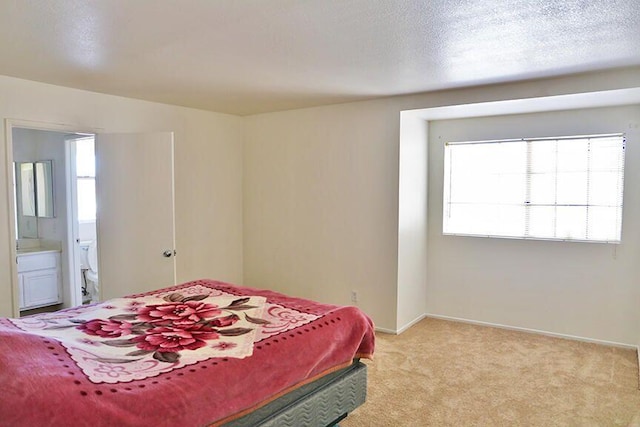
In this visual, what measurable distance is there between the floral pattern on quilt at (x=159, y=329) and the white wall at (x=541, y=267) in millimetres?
2738

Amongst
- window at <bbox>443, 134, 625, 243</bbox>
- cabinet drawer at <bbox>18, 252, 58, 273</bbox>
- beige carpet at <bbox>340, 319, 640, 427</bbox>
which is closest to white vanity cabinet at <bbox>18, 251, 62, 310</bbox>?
cabinet drawer at <bbox>18, 252, 58, 273</bbox>

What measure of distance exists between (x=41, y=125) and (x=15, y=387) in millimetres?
2815

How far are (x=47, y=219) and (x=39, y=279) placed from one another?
2.35 ft

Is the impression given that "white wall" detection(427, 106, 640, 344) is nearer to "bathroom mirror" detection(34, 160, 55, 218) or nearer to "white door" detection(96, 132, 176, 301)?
"white door" detection(96, 132, 176, 301)

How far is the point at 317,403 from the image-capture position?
2.26 metres

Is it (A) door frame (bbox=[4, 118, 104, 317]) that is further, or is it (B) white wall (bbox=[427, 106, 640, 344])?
(B) white wall (bbox=[427, 106, 640, 344])

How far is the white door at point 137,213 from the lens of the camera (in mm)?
4188

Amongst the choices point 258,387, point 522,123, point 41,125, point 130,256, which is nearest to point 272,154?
point 130,256

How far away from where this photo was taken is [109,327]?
7.56 ft

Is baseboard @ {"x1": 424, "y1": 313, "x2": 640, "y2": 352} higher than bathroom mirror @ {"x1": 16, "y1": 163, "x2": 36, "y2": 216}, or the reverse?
bathroom mirror @ {"x1": 16, "y1": 163, "x2": 36, "y2": 216}

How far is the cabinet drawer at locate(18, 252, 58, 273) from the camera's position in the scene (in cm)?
481

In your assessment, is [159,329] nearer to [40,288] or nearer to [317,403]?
[317,403]

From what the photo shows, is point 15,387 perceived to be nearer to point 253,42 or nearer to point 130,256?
point 253,42

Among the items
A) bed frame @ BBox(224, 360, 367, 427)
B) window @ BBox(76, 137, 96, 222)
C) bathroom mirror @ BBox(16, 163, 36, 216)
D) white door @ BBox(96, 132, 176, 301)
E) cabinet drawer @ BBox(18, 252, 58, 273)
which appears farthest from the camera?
window @ BBox(76, 137, 96, 222)
